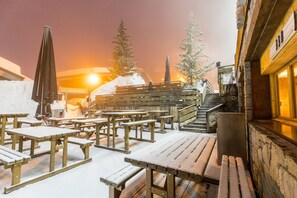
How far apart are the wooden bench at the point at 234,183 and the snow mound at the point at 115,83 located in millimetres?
17840

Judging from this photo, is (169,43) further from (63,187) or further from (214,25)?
(63,187)

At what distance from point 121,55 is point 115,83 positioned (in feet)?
18.2

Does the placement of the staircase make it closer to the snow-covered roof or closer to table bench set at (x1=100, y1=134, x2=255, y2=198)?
table bench set at (x1=100, y1=134, x2=255, y2=198)

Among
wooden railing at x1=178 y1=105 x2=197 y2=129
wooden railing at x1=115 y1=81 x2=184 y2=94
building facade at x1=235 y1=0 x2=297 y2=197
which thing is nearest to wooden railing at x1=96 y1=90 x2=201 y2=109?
wooden railing at x1=115 y1=81 x2=184 y2=94

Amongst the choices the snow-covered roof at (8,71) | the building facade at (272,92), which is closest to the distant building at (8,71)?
the snow-covered roof at (8,71)

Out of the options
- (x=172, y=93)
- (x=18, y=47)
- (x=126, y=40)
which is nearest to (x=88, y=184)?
(x=172, y=93)

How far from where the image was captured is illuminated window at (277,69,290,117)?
2244 millimetres

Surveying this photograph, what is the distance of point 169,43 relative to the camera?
99.3ft

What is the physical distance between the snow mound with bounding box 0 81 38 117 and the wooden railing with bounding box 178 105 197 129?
1090 centimetres

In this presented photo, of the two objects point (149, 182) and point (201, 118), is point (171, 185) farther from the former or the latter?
point (201, 118)

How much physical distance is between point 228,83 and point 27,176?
1097cm

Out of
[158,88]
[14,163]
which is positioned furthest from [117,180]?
[158,88]

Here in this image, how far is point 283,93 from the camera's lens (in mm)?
2402

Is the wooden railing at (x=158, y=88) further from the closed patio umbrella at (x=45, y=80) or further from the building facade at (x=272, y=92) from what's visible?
the building facade at (x=272, y=92)
